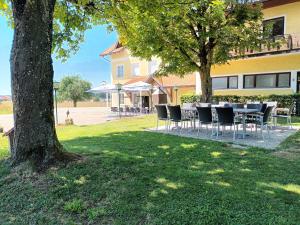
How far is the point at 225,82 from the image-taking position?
19.2 metres

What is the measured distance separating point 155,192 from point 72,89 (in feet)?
158

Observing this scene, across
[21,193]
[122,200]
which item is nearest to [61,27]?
[21,193]

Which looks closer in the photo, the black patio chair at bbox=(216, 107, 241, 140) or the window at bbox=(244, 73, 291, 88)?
the black patio chair at bbox=(216, 107, 241, 140)

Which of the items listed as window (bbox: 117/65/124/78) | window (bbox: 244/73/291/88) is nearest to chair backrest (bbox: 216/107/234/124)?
window (bbox: 244/73/291/88)

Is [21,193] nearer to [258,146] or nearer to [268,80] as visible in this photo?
[258,146]

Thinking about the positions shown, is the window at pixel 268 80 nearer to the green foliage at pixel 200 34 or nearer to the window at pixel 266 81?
the window at pixel 266 81

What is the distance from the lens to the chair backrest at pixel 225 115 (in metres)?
7.85

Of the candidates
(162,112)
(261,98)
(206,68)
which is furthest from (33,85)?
(261,98)

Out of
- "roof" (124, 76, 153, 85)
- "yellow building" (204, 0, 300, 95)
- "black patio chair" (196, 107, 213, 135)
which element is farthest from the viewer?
"roof" (124, 76, 153, 85)

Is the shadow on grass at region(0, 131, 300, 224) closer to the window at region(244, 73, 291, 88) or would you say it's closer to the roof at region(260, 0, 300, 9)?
the window at region(244, 73, 291, 88)

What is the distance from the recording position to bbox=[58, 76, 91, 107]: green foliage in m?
49.2

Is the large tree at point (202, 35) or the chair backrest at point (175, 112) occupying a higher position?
the large tree at point (202, 35)

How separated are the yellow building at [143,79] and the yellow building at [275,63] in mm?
5753

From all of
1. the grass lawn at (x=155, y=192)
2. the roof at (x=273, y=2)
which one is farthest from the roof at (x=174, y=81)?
the grass lawn at (x=155, y=192)
